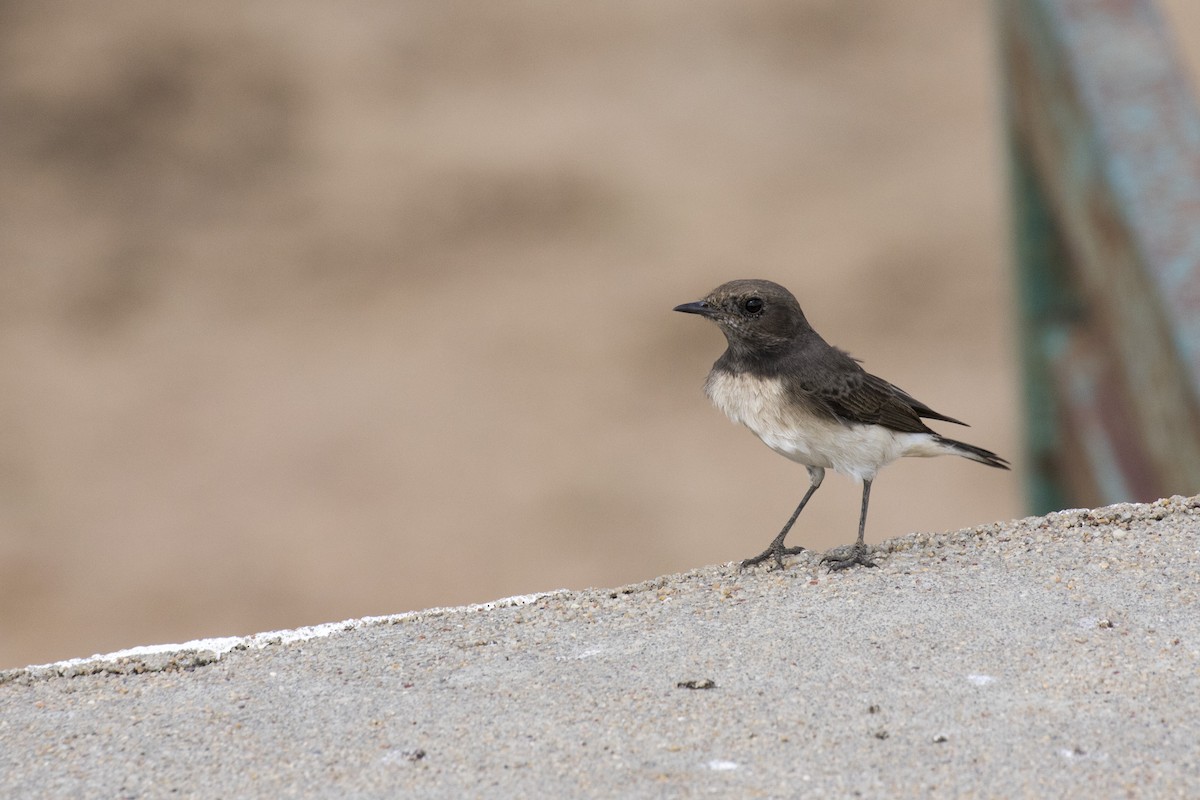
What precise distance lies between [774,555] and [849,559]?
314mm

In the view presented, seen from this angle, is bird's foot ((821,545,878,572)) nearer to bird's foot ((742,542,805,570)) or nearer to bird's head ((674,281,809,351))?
bird's foot ((742,542,805,570))

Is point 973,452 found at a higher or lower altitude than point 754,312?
lower

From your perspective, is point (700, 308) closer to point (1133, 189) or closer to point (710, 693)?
point (710, 693)

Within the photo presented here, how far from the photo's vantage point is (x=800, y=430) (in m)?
4.52

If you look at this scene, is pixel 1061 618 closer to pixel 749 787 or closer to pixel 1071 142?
pixel 749 787

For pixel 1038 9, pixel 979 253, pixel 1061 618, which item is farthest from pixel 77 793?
pixel 979 253

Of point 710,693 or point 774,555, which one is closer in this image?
point 710,693

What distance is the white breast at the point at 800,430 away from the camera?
452cm

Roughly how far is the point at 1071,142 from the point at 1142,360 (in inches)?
51.8

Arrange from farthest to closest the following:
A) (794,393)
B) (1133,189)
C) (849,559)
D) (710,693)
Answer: (1133,189) → (794,393) → (849,559) → (710,693)

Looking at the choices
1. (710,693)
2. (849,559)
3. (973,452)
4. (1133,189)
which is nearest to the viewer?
(710,693)

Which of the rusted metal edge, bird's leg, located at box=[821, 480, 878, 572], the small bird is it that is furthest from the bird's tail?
the rusted metal edge

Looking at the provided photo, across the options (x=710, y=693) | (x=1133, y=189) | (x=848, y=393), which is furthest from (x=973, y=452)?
(x=710, y=693)

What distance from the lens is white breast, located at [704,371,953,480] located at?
4.52 m
